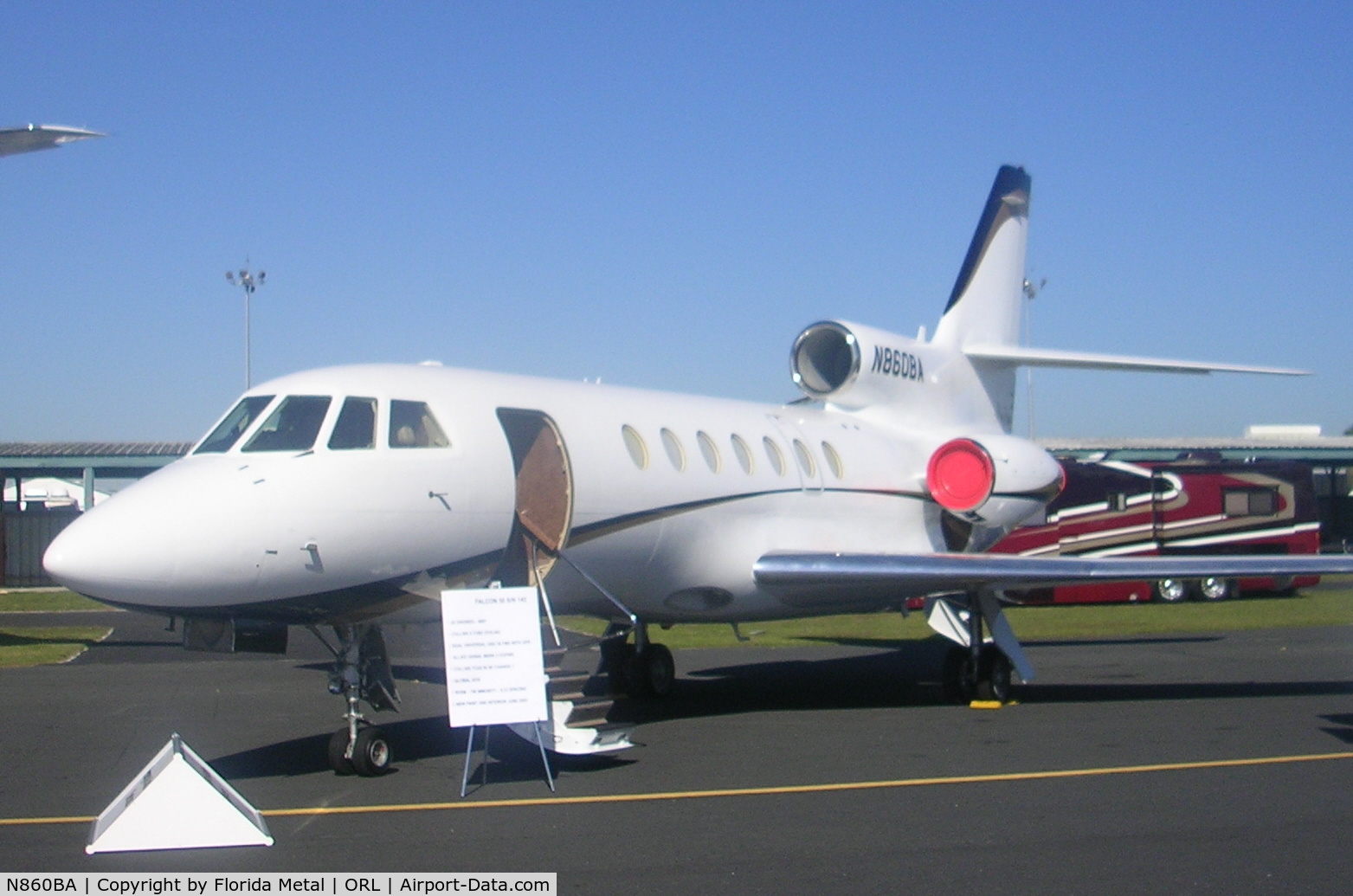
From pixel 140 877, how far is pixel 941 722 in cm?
825

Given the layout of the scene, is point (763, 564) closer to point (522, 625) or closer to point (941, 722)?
point (941, 722)

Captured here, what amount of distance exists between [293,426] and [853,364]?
8507mm

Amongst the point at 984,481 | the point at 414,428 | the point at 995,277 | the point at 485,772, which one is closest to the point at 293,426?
the point at 414,428

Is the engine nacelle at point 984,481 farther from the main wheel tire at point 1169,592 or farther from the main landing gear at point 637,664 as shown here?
the main wheel tire at point 1169,592

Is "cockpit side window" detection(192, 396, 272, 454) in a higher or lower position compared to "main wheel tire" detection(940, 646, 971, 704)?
higher

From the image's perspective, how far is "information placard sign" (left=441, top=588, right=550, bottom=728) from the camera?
31.3 feet

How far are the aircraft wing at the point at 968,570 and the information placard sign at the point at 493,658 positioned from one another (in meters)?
4.34

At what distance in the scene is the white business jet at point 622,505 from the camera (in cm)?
931

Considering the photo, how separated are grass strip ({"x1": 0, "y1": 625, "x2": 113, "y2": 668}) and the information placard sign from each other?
11977mm

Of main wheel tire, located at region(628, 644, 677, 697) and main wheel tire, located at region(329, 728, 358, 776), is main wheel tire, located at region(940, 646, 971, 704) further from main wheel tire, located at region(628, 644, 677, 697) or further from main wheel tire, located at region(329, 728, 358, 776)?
main wheel tire, located at region(329, 728, 358, 776)

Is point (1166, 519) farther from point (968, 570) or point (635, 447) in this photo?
point (635, 447)

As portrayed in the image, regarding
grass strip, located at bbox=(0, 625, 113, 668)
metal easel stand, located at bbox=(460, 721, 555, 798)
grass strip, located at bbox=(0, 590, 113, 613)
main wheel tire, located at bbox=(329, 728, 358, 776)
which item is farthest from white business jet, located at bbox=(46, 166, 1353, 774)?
grass strip, located at bbox=(0, 590, 113, 613)

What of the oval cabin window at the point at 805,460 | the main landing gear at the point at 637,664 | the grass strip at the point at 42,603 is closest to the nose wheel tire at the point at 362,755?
the main landing gear at the point at 637,664

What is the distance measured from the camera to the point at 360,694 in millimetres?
10203
